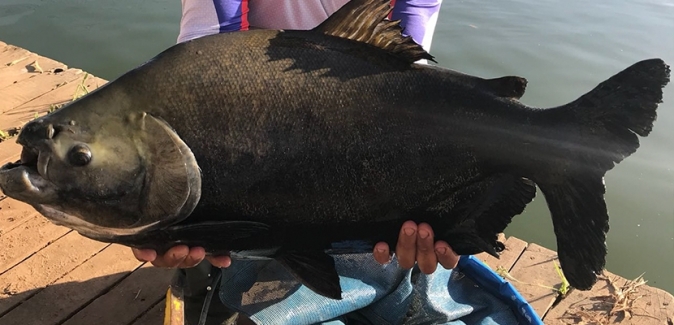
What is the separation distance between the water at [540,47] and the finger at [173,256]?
300cm

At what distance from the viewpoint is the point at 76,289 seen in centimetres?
293

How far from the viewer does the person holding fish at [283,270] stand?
6.39 ft

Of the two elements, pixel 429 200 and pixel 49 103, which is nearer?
pixel 429 200

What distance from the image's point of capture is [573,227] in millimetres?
1676

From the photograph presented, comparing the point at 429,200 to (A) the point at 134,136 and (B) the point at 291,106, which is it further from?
(A) the point at 134,136

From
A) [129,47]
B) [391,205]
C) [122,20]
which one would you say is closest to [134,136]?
[391,205]

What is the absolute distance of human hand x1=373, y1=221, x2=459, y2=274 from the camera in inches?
69.2

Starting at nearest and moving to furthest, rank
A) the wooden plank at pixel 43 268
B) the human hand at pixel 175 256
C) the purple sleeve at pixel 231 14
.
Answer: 1. the human hand at pixel 175 256
2. the purple sleeve at pixel 231 14
3. the wooden plank at pixel 43 268

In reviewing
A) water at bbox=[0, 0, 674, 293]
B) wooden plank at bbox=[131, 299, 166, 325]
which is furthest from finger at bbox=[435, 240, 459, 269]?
water at bbox=[0, 0, 674, 293]

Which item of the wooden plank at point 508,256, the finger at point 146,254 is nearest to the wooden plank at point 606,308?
the wooden plank at point 508,256

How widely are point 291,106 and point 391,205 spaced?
404 mm

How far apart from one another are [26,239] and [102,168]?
2.10 m

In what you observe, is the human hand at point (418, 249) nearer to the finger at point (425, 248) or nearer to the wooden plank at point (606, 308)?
the finger at point (425, 248)

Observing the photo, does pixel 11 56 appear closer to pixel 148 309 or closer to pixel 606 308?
A: pixel 148 309
